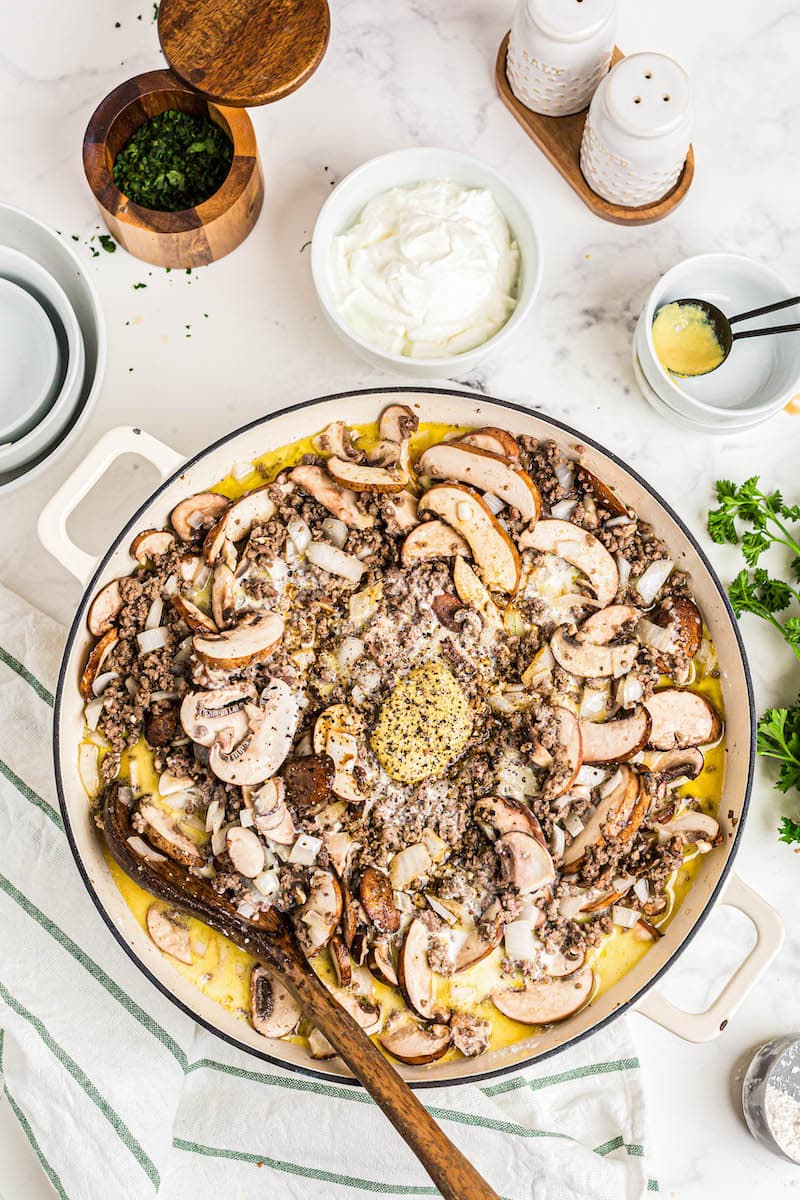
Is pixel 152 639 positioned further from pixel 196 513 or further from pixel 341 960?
pixel 341 960

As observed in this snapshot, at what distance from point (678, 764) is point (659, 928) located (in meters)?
0.37

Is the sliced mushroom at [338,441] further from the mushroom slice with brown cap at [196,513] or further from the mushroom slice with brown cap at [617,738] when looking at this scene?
the mushroom slice with brown cap at [617,738]

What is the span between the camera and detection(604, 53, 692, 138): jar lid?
243cm

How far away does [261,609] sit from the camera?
2.39m

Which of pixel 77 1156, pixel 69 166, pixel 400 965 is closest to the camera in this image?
pixel 400 965

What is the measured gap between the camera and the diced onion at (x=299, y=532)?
242cm

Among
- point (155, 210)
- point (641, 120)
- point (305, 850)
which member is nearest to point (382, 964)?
point (305, 850)

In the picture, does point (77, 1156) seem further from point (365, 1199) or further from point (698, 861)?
point (698, 861)

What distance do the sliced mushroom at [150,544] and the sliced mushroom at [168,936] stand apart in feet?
2.57

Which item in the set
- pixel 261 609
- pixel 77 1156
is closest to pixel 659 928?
pixel 261 609

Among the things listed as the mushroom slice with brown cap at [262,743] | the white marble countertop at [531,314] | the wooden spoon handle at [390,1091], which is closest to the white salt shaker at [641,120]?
the white marble countertop at [531,314]

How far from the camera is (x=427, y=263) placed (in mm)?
2486

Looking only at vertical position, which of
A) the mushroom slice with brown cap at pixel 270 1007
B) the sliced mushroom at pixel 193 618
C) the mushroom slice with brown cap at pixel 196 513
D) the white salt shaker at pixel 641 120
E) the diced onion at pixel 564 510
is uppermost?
the white salt shaker at pixel 641 120

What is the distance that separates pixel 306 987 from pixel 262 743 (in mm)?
512
